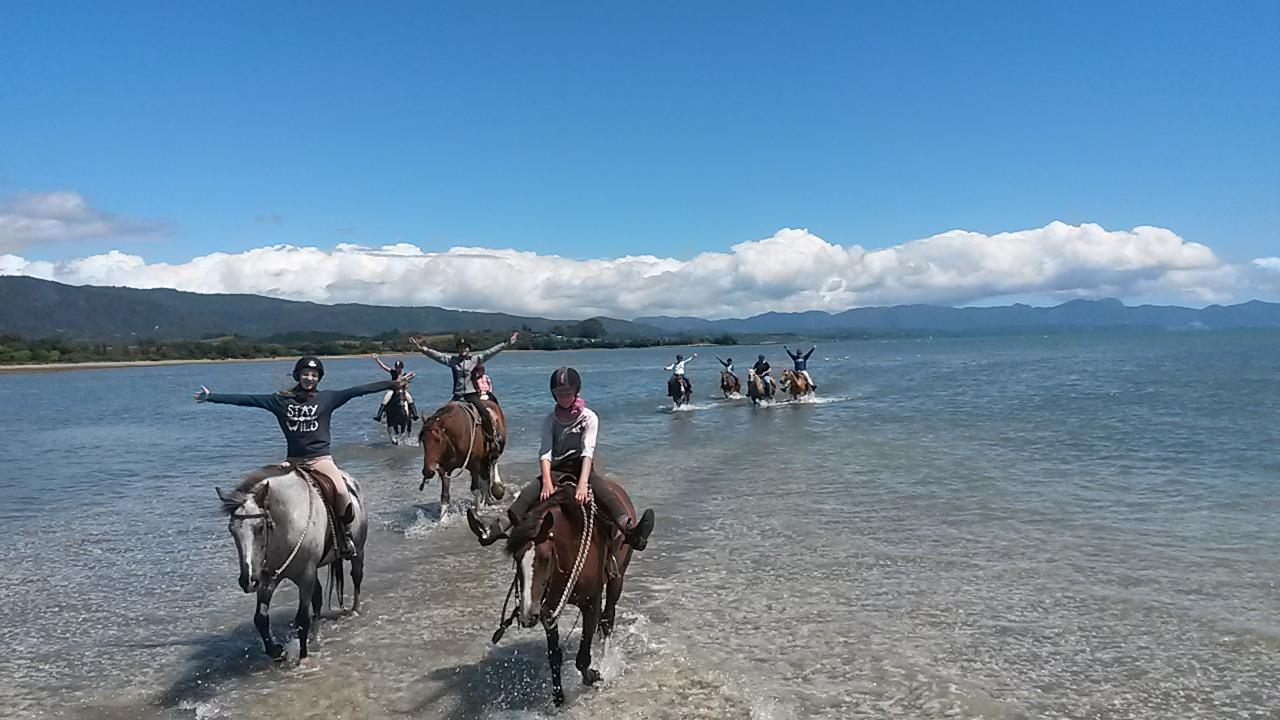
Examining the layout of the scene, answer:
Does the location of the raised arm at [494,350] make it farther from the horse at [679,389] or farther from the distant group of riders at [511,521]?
the horse at [679,389]

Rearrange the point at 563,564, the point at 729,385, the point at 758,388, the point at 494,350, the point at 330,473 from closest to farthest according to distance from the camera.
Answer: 1. the point at 563,564
2. the point at 330,473
3. the point at 494,350
4. the point at 758,388
5. the point at 729,385

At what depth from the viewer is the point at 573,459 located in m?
→ 6.43

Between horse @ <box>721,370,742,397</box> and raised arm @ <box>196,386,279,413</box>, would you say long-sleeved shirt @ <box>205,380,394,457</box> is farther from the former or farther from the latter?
horse @ <box>721,370,742,397</box>

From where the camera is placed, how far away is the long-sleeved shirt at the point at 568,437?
6.39 m

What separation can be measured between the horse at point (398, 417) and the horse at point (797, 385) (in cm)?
1747

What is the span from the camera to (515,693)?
6.47 m

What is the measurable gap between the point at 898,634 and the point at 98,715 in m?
6.97

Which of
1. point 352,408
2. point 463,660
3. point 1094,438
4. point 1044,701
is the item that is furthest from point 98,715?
point 352,408

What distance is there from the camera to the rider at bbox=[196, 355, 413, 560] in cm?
720

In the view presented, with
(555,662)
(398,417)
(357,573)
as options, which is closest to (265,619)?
(357,573)

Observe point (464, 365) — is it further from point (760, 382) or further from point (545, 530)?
point (760, 382)

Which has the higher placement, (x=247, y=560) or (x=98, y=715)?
(x=247, y=560)

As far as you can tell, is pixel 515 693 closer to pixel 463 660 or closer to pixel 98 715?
pixel 463 660

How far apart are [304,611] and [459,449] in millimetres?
5294
